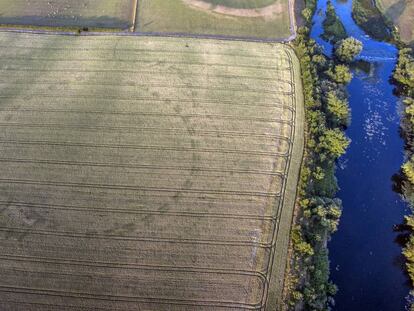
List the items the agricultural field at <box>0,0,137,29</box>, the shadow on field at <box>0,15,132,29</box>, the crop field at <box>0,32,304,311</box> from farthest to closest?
1. the agricultural field at <box>0,0,137,29</box>
2. the shadow on field at <box>0,15,132,29</box>
3. the crop field at <box>0,32,304,311</box>

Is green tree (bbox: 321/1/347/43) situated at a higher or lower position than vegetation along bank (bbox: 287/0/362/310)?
higher

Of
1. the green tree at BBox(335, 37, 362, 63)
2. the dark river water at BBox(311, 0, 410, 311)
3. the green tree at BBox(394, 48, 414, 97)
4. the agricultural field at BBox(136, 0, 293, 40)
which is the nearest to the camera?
the dark river water at BBox(311, 0, 410, 311)

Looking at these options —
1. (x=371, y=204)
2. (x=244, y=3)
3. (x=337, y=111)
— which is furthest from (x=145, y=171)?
(x=244, y=3)

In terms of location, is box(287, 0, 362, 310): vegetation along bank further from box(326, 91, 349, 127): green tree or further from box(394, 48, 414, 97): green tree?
box(394, 48, 414, 97): green tree

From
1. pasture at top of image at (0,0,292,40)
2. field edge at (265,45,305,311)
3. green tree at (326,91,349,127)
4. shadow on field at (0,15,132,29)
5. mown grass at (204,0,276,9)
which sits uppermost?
mown grass at (204,0,276,9)

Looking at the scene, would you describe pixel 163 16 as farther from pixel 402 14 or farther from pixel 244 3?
pixel 402 14

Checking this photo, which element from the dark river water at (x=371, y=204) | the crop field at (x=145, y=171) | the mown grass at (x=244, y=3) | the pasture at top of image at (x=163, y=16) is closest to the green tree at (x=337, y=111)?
the dark river water at (x=371, y=204)

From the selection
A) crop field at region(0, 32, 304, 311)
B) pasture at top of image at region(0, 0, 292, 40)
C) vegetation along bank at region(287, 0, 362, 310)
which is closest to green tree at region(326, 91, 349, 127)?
vegetation along bank at region(287, 0, 362, 310)

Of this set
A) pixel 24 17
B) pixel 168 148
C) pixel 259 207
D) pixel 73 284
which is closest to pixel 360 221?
pixel 259 207
